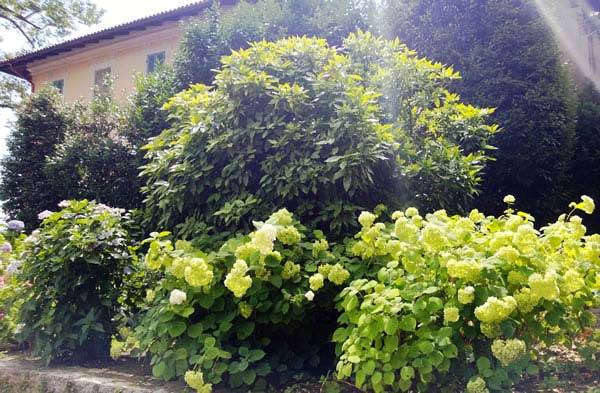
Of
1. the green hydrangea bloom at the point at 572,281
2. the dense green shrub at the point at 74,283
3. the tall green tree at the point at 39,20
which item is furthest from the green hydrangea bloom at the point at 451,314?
the tall green tree at the point at 39,20

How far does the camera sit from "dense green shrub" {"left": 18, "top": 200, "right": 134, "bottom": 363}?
10.6 feet

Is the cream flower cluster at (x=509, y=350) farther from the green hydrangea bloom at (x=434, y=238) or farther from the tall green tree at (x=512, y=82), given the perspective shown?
the tall green tree at (x=512, y=82)

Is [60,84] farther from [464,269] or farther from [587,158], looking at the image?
[464,269]

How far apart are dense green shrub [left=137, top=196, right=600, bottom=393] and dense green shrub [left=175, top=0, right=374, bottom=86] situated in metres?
4.23

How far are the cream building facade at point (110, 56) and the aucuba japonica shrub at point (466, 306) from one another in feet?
31.8

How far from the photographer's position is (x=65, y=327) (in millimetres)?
3213

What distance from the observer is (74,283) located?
10.6 ft

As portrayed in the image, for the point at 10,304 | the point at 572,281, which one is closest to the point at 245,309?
the point at 572,281

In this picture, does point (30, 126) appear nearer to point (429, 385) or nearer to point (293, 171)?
point (293, 171)

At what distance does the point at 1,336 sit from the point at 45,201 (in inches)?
153

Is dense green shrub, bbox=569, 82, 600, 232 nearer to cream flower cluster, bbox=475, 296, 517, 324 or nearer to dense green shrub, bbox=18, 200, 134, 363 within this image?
cream flower cluster, bbox=475, 296, 517, 324

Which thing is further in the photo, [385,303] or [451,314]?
[385,303]

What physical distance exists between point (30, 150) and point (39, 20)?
49.7 ft

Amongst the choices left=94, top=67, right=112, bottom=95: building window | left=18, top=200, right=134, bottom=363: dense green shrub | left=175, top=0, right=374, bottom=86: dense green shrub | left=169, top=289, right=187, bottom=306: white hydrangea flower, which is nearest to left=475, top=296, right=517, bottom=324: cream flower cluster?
left=169, top=289, right=187, bottom=306: white hydrangea flower
